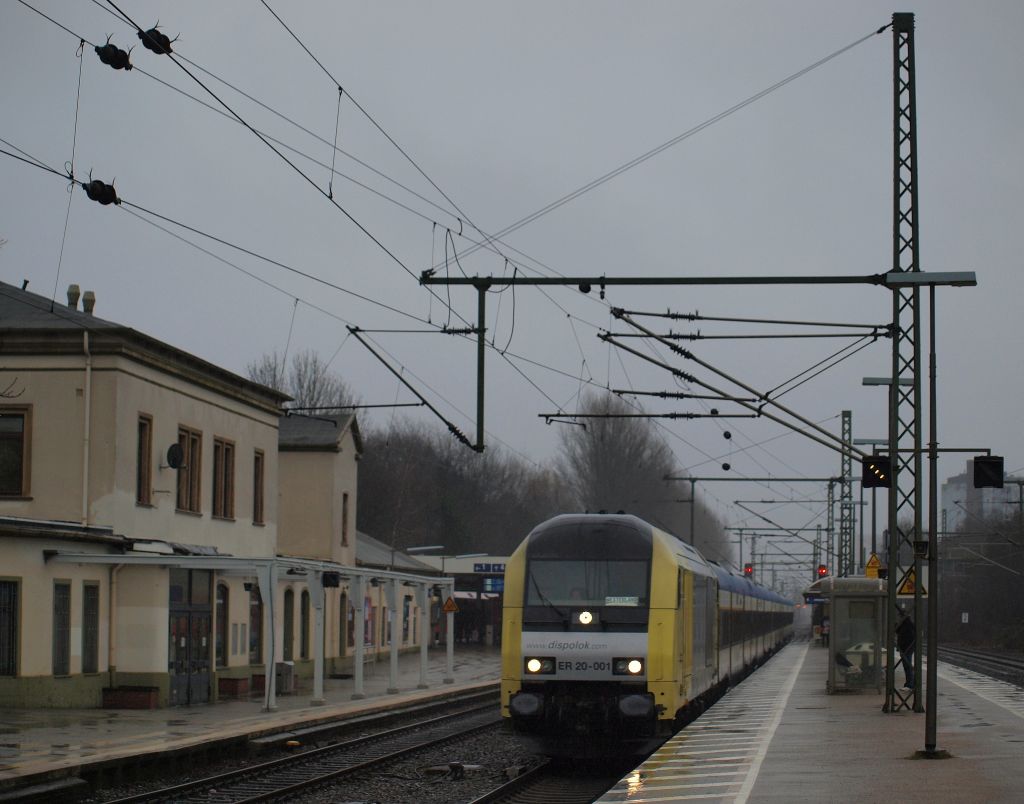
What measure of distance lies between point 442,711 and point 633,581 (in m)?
13.1

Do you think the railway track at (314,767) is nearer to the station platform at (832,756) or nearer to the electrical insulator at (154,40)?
the station platform at (832,756)

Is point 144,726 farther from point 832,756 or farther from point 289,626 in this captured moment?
point 289,626

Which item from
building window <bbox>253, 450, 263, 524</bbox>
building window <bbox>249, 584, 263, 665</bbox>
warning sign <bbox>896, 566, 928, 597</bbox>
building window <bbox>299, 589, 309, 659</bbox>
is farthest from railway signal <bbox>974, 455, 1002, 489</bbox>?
building window <bbox>299, 589, 309, 659</bbox>

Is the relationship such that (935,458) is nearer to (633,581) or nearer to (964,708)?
(633,581)

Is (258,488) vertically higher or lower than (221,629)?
higher

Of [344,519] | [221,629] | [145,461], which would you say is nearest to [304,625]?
[344,519]

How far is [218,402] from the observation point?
3225 cm

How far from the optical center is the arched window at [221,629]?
31312 millimetres

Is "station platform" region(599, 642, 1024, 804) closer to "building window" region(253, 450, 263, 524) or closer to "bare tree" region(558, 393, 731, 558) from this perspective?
"building window" region(253, 450, 263, 524)

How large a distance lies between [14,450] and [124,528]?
2.61 metres

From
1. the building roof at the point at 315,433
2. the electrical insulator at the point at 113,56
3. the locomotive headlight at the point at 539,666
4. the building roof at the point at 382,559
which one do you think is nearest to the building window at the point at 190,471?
the building roof at the point at 315,433

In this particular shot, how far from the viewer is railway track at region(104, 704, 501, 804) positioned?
1590cm

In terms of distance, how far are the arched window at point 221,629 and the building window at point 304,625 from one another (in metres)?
6.57

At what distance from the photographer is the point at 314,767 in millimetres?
18984
